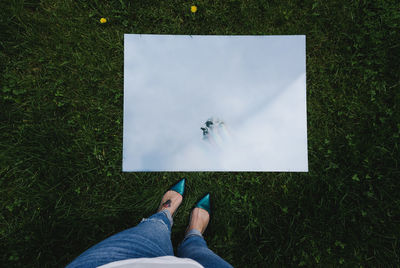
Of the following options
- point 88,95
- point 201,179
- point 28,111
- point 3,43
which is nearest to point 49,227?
point 28,111

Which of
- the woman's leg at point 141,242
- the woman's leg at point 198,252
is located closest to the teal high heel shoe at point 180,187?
the woman's leg at point 141,242

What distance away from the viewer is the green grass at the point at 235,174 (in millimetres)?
1668

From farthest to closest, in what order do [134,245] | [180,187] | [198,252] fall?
[180,187]
[198,252]
[134,245]

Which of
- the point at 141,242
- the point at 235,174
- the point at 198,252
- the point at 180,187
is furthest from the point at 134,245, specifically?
the point at 235,174

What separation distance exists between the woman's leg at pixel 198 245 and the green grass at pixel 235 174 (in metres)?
0.17

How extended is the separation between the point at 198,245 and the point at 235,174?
530 millimetres

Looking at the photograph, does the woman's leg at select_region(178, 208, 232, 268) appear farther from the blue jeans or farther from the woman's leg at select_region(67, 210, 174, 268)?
the woman's leg at select_region(67, 210, 174, 268)

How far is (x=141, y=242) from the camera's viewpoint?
1287 millimetres

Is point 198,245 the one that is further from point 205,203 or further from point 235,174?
point 235,174

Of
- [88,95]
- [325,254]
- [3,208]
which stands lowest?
[325,254]

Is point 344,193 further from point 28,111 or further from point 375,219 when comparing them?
point 28,111

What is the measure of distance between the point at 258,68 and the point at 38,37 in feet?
5.18

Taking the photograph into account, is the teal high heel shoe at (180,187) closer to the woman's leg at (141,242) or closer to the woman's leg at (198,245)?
the woman's leg at (141,242)

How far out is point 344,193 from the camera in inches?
65.9
